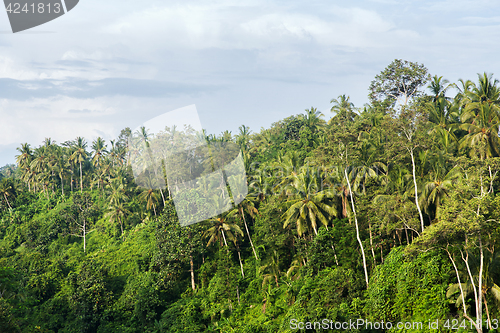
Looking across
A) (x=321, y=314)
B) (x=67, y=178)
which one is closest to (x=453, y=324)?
(x=321, y=314)

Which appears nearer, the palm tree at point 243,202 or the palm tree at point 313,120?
the palm tree at point 243,202

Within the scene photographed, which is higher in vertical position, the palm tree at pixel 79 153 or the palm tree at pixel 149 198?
the palm tree at pixel 79 153

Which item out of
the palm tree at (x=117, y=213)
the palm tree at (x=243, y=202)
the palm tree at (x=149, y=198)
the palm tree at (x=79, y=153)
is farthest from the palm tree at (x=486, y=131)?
the palm tree at (x=79, y=153)

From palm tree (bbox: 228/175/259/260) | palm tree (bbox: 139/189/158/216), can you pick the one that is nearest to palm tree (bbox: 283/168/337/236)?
palm tree (bbox: 228/175/259/260)

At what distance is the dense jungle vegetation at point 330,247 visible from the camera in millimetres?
16641

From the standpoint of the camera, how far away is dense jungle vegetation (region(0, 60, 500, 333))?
16.6m

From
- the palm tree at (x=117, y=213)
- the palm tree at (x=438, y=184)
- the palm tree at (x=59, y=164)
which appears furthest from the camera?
the palm tree at (x=59, y=164)

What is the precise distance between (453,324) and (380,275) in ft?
14.1

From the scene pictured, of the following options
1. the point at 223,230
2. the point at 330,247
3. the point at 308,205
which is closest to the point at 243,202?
the point at 223,230

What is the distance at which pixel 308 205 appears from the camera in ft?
83.0

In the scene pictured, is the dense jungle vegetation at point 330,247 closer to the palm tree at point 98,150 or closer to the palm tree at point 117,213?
the palm tree at point 117,213

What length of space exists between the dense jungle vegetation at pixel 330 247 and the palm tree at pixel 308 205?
0.10 m

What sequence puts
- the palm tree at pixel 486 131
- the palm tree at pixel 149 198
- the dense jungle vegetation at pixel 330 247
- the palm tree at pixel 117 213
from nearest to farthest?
the dense jungle vegetation at pixel 330 247, the palm tree at pixel 486 131, the palm tree at pixel 149 198, the palm tree at pixel 117 213

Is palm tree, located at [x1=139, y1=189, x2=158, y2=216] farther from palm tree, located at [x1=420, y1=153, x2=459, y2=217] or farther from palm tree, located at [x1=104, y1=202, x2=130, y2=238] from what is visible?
palm tree, located at [x1=420, y1=153, x2=459, y2=217]
